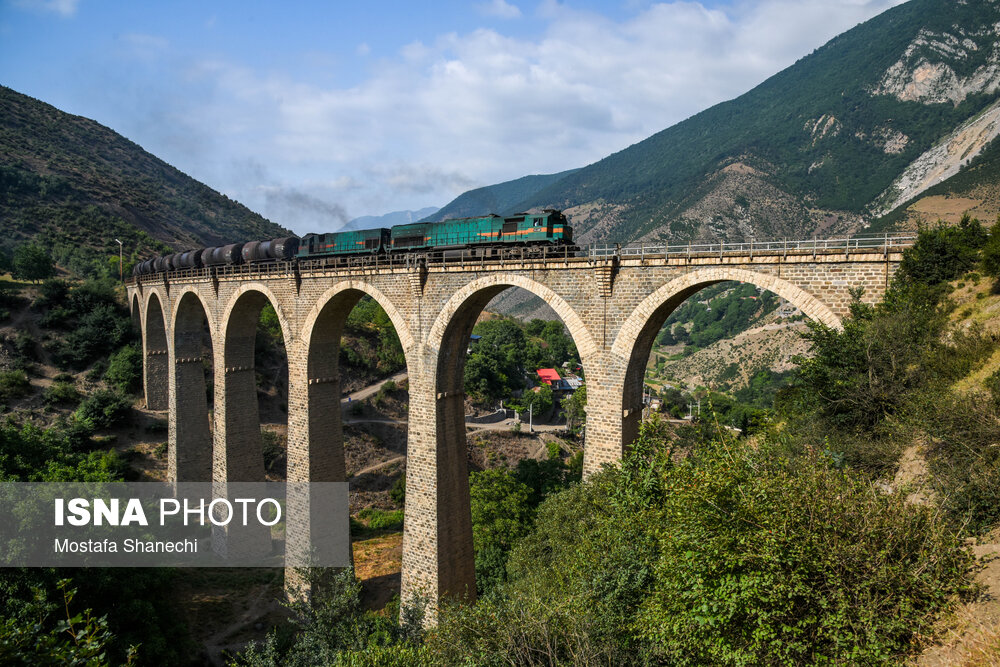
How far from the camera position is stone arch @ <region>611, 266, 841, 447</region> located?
14.2m

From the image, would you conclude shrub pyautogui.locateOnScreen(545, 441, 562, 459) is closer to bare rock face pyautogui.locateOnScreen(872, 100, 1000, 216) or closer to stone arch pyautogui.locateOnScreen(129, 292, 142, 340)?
stone arch pyautogui.locateOnScreen(129, 292, 142, 340)

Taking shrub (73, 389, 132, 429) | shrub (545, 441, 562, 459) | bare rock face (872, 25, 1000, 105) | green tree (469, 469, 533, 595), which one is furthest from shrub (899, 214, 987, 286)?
bare rock face (872, 25, 1000, 105)

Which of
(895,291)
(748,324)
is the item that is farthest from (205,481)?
(748,324)

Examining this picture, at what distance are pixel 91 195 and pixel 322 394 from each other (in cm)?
8389

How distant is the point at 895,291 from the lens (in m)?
13.2

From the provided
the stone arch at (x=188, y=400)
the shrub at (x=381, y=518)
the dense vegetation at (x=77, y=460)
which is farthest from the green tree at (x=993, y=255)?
the stone arch at (x=188, y=400)

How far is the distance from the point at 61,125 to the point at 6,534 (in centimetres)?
12101

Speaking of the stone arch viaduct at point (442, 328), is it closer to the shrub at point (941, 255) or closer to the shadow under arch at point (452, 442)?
the shadow under arch at point (452, 442)

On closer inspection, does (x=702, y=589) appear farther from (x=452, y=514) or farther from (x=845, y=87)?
(x=845, y=87)

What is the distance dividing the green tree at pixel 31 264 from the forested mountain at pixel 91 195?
12.5 meters

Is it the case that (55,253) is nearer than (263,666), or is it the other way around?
(263,666)

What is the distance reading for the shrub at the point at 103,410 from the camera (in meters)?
38.9

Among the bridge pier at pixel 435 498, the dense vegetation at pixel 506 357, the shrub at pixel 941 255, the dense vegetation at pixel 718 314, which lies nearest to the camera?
the shrub at pixel 941 255

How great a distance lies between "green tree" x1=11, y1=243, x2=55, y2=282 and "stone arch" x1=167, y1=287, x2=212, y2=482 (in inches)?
1199
